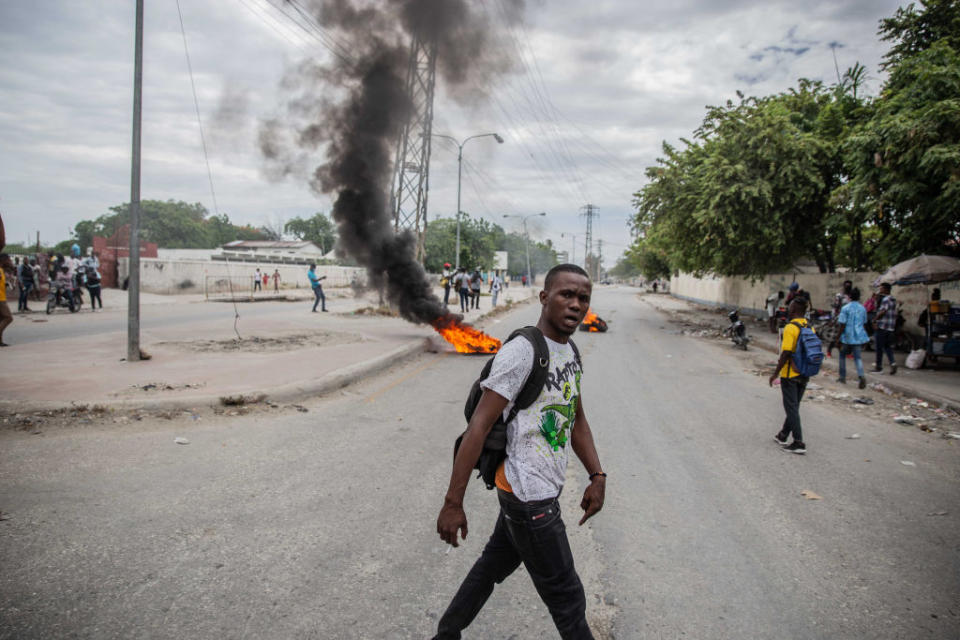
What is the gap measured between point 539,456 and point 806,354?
13.4 feet

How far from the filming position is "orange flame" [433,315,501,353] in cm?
1098

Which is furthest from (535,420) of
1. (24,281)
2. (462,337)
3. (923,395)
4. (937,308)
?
(24,281)

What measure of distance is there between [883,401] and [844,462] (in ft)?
12.6

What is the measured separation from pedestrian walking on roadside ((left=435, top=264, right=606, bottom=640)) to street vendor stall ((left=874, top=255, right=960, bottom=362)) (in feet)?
36.9

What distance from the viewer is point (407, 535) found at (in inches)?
124

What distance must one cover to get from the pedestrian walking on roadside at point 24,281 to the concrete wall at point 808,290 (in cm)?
2244

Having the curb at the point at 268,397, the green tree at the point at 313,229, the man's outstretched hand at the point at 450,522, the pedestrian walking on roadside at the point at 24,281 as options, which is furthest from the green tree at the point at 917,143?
the green tree at the point at 313,229

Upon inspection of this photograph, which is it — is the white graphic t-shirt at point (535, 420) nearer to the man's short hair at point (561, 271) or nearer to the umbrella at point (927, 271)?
the man's short hair at point (561, 271)

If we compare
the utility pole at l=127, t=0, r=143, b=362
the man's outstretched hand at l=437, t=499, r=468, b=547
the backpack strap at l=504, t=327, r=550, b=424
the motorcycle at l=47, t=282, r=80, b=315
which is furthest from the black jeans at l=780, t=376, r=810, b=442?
the motorcycle at l=47, t=282, r=80, b=315

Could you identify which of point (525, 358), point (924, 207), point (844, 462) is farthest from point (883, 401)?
point (525, 358)

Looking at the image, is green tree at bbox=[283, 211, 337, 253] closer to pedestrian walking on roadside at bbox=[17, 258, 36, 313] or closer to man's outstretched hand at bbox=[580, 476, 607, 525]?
pedestrian walking on roadside at bbox=[17, 258, 36, 313]

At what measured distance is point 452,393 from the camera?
7.26m

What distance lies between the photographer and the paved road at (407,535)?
242 cm

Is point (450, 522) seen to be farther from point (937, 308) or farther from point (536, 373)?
point (937, 308)
